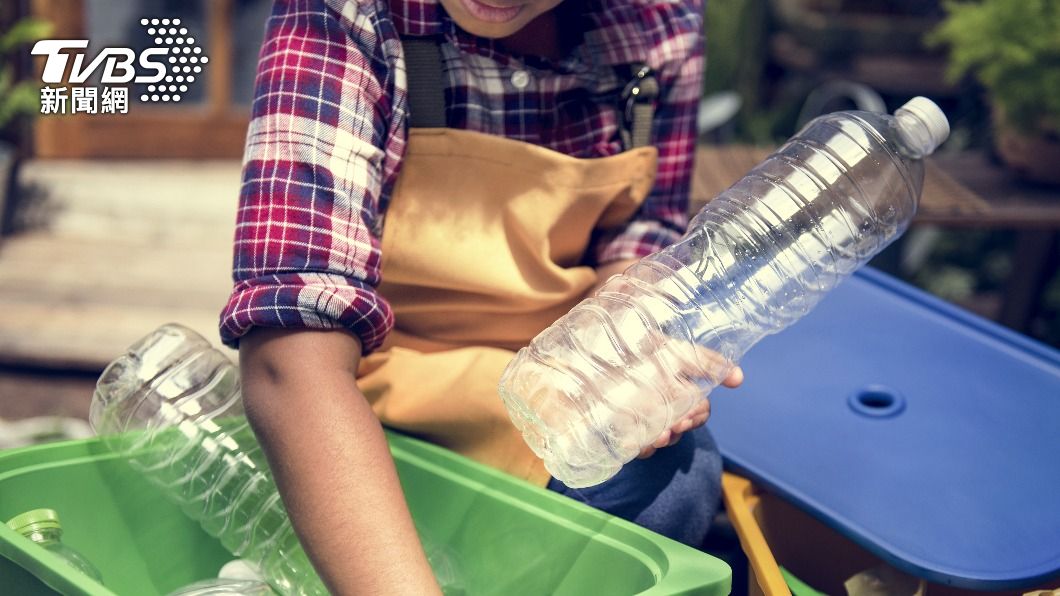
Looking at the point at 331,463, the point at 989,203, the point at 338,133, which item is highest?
the point at 338,133

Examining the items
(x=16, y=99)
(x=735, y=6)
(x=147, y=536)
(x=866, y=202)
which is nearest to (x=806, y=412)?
(x=866, y=202)

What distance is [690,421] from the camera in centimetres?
127

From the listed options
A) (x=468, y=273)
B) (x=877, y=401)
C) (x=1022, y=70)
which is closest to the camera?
(x=468, y=273)

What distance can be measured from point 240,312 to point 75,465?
15.1 inches

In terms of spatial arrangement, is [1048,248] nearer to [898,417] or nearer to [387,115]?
[898,417]

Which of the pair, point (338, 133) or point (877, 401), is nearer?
point (338, 133)

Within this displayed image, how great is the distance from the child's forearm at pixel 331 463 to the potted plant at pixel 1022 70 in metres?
1.87

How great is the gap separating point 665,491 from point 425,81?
55 cm

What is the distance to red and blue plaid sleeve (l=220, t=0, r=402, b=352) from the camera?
1127 mm

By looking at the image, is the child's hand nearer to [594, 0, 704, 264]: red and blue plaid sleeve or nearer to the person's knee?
the person's knee

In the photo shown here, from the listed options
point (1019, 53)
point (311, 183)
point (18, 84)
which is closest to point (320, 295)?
point (311, 183)

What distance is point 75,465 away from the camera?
1342 mm

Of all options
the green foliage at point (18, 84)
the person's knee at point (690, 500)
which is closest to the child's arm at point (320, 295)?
the person's knee at point (690, 500)

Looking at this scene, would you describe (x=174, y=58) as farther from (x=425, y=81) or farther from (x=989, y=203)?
(x=989, y=203)
